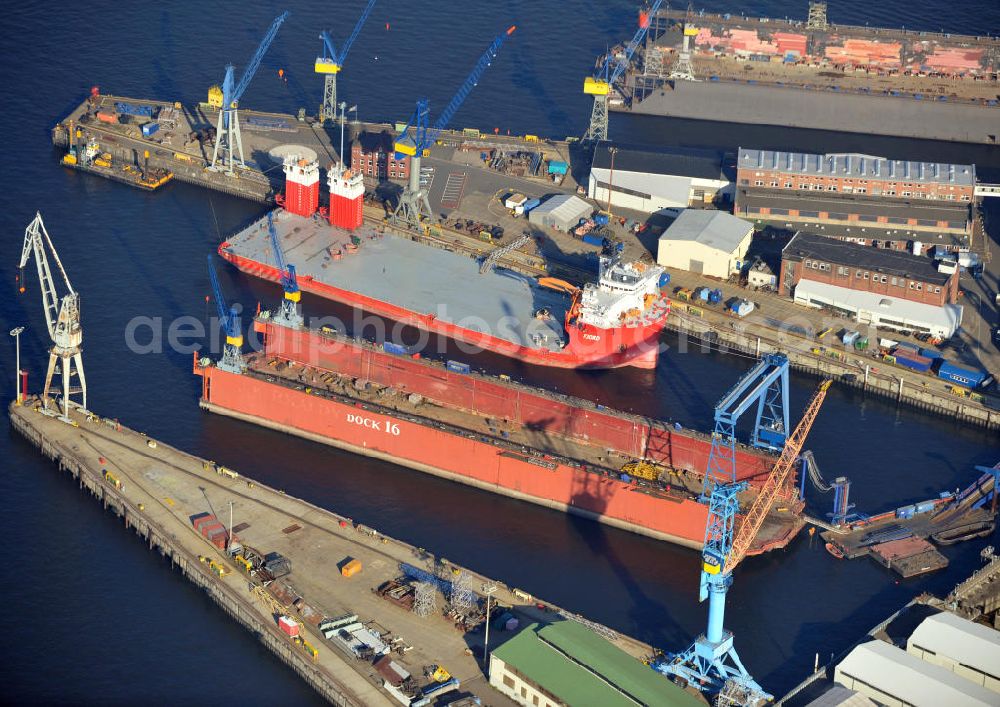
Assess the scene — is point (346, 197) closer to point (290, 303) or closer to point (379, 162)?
point (379, 162)

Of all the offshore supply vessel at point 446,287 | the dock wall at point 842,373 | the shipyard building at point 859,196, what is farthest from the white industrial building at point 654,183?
the dock wall at point 842,373

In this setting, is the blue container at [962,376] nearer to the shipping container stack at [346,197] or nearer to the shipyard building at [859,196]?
the shipyard building at [859,196]

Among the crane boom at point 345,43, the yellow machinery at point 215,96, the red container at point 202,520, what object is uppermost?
the crane boom at point 345,43

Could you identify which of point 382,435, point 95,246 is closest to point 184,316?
point 95,246

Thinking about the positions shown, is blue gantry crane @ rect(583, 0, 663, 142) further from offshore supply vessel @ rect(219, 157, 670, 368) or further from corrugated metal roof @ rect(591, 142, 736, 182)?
offshore supply vessel @ rect(219, 157, 670, 368)

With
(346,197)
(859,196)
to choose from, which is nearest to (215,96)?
(346,197)

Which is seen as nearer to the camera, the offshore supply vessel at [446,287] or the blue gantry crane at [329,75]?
the offshore supply vessel at [446,287]

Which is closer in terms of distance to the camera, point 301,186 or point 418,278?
point 418,278
